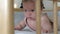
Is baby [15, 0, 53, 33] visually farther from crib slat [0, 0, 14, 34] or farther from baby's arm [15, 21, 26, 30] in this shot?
crib slat [0, 0, 14, 34]

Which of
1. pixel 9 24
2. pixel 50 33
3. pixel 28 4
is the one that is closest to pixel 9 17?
pixel 9 24

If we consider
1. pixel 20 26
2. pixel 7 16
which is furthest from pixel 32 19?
pixel 7 16

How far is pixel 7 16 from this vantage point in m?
0.49

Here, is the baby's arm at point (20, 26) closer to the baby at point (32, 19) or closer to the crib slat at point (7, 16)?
the baby at point (32, 19)

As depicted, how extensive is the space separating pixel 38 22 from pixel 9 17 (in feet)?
0.56

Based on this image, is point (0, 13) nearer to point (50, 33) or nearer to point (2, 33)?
point (2, 33)

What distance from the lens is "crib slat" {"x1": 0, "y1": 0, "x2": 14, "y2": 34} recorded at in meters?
0.49

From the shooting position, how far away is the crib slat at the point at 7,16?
0.49 m

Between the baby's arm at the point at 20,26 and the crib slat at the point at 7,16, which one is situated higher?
the crib slat at the point at 7,16

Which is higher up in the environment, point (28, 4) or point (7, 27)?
point (28, 4)

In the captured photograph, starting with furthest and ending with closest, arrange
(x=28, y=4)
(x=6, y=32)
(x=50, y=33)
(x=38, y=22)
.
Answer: (x=50, y=33) < (x=28, y=4) < (x=38, y=22) < (x=6, y=32)

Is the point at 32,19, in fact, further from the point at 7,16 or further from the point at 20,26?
the point at 7,16

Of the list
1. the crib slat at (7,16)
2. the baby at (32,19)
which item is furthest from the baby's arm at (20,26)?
the crib slat at (7,16)

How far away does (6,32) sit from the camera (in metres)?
0.49
